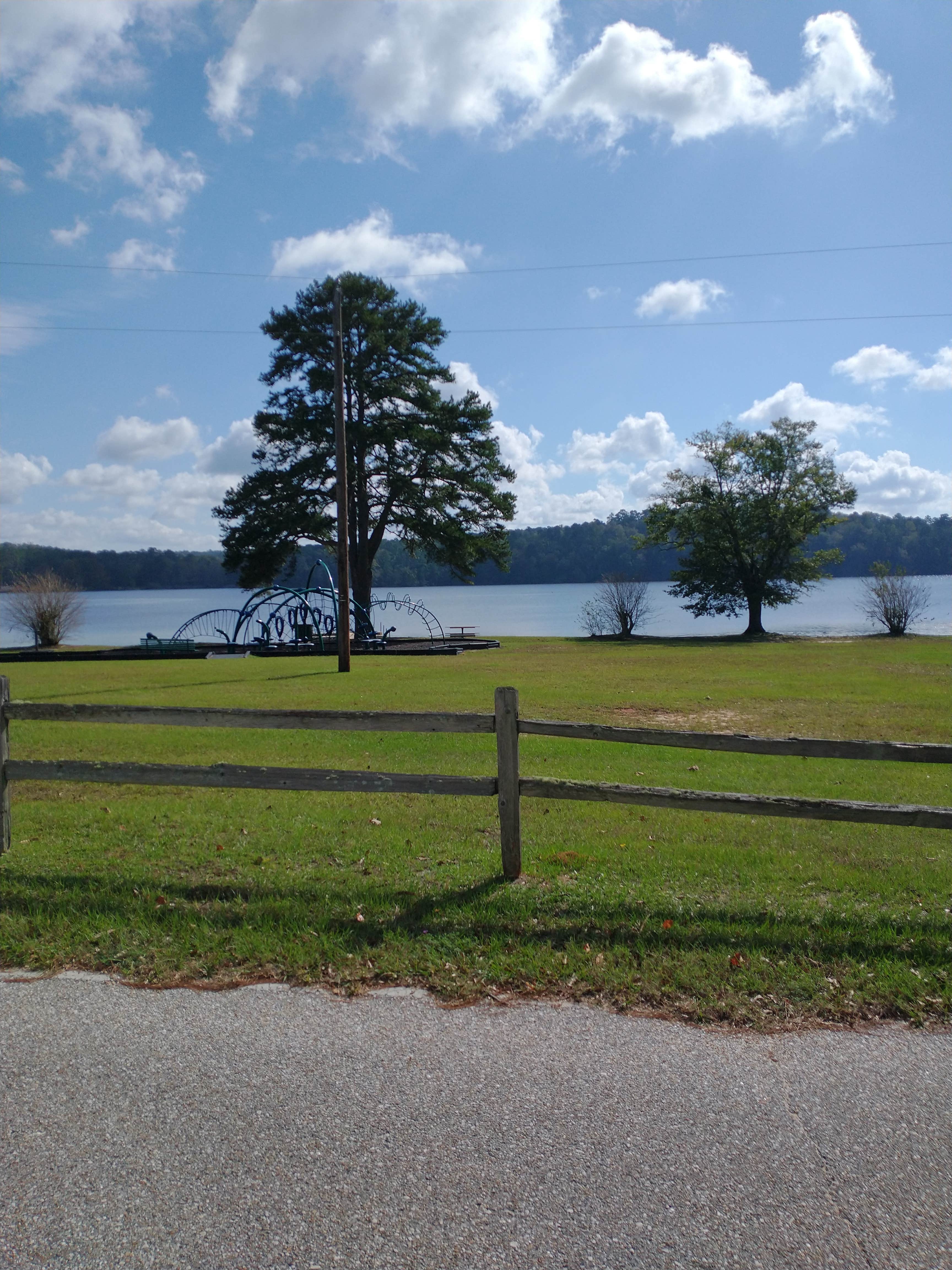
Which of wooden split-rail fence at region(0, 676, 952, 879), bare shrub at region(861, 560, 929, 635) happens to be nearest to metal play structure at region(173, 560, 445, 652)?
bare shrub at region(861, 560, 929, 635)

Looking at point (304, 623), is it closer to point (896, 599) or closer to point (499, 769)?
point (896, 599)

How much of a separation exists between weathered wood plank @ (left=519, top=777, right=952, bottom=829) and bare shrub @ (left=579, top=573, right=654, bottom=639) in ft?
128

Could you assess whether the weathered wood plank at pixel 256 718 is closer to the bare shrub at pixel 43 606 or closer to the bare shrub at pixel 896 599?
the bare shrub at pixel 43 606

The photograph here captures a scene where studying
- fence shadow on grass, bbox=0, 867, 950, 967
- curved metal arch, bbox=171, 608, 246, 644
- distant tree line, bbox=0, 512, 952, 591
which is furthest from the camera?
distant tree line, bbox=0, 512, 952, 591

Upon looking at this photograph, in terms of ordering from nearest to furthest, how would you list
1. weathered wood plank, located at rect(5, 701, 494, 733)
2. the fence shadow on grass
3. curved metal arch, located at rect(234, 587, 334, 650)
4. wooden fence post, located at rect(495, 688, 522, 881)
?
the fence shadow on grass, wooden fence post, located at rect(495, 688, 522, 881), weathered wood plank, located at rect(5, 701, 494, 733), curved metal arch, located at rect(234, 587, 334, 650)

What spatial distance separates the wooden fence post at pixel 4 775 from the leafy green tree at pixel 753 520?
150 feet

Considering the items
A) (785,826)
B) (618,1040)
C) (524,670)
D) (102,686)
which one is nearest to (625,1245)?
(618,1040)

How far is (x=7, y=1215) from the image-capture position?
104 inches

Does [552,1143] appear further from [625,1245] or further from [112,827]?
[112,827]

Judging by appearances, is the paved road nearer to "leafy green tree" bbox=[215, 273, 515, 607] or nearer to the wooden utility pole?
Result: the wooden utility pole

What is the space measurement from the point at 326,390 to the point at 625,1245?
4172 centimetres

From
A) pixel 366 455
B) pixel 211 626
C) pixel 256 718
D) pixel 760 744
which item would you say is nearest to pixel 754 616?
pixel 366 455

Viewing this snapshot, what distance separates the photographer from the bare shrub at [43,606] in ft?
125

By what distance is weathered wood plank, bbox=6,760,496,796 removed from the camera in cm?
565
